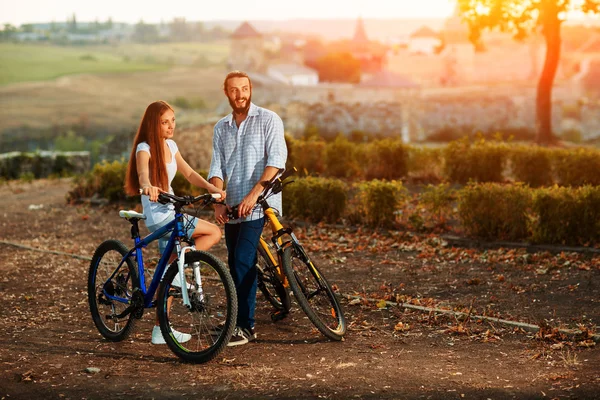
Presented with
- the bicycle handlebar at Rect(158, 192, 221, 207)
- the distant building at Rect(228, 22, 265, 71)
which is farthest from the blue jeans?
the distant building at Rect(228, 22, 265, 71)

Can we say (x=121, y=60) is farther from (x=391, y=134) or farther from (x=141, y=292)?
(x=141, y=292)

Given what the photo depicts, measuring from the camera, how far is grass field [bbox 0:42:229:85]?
103m

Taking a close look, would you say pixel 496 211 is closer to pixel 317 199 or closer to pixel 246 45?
pixel 317 199

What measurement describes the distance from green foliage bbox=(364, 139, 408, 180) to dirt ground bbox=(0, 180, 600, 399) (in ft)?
18.8

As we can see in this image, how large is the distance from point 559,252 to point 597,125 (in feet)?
180

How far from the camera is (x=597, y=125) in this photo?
60.7 m

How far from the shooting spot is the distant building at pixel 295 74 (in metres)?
98.2

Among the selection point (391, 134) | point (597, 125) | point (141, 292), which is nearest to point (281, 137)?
point (141, 292)

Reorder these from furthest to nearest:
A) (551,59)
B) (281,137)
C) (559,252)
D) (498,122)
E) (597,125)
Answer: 1. (597,125)
2. (498,122)
3. (551,59)
4. (559,252)
5. (281,137)

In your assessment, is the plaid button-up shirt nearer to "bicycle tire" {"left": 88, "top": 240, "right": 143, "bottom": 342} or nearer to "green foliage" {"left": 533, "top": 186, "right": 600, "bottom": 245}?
"bicycle tire" {"left": 88, "top": 240, "right": 143, "bottom": 342}

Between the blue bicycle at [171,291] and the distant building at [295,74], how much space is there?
9005 centimetres

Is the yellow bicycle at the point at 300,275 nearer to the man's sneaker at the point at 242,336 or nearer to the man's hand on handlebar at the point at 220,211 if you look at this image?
the man's hand on handlebar at the point at 220,211

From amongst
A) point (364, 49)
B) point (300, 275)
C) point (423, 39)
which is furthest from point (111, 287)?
point (423, 39)

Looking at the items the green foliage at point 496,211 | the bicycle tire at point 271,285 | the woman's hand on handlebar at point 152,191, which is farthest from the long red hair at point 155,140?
the green foliage at point 496,211
